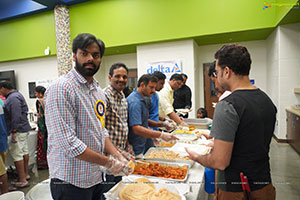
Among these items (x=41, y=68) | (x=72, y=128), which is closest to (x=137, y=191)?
(x=72, y=128)

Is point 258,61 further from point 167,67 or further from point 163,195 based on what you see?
point 163,195

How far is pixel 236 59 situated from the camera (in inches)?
37.6

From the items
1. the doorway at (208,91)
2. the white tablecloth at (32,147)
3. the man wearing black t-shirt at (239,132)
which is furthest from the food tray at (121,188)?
the doorway at (208,91)

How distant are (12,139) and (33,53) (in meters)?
4.67

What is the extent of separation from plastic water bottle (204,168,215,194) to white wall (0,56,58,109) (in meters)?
6.44

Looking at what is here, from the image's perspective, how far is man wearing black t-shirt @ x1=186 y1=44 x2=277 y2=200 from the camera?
2.95ft

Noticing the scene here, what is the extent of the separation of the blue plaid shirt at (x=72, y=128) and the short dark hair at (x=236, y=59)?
0.77m

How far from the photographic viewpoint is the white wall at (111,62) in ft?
21.5

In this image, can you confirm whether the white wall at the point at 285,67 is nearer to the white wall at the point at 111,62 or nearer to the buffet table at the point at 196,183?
the buffet table at the point at 196,183

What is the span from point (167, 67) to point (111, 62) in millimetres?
2595

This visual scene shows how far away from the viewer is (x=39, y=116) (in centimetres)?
320

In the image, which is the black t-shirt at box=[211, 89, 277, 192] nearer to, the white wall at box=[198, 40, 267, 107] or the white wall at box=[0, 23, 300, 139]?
the white wall at box=[0, 23, 300, 139]

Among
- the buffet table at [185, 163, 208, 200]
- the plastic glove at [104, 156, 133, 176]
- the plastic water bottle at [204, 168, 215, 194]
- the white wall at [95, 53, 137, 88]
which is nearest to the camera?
the plastic glove at [104, 156, 133, 176]

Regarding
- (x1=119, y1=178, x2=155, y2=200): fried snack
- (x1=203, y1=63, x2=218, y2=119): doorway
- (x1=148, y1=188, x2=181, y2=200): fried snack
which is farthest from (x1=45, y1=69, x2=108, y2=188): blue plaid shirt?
(x1=203, y1=63, x2=218, y2=119): doorway
